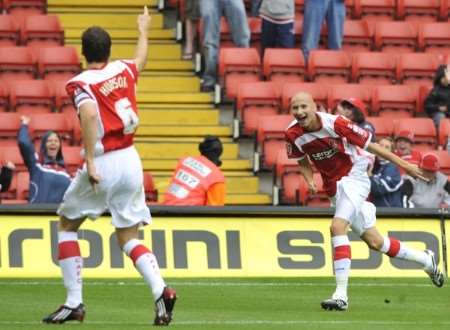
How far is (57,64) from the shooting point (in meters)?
19.8

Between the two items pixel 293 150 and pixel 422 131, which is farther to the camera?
pixel 422 131

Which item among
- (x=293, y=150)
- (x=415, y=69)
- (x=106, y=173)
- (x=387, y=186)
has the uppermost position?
(x=106, y=173)

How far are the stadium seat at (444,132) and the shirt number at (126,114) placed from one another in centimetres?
934

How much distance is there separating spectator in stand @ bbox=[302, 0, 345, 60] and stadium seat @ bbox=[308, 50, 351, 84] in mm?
244

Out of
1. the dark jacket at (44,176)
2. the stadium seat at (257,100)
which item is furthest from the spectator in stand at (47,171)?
the stadium seat at (257,100)

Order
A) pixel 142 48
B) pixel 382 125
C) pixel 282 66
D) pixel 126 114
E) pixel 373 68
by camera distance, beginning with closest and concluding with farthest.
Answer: pixel 126 114, pixel 142 48, pixel 382 125, pixel 282 66, pixel 373 68

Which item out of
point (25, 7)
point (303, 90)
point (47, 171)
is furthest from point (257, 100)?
point (47, 171)

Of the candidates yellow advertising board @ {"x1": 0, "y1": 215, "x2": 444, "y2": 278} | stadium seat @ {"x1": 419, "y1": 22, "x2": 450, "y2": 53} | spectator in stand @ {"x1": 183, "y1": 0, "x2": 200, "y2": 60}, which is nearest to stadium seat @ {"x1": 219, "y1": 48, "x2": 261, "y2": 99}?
spectator in stand @ {"x1": 183, "y1": 0, "x2": 200, "y2": 60}

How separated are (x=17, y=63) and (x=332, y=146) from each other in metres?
7.74

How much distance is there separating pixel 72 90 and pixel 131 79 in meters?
0.45

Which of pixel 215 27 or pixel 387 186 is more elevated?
pixel 215 27

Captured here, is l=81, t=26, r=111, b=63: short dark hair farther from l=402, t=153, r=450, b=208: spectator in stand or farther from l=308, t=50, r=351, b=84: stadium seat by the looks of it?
l=308, t=50, r=351, b=84: stadium seat

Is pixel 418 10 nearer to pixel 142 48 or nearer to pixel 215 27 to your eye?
pixel 215 27

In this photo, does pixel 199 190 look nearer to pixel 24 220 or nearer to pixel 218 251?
pixel 218 251
